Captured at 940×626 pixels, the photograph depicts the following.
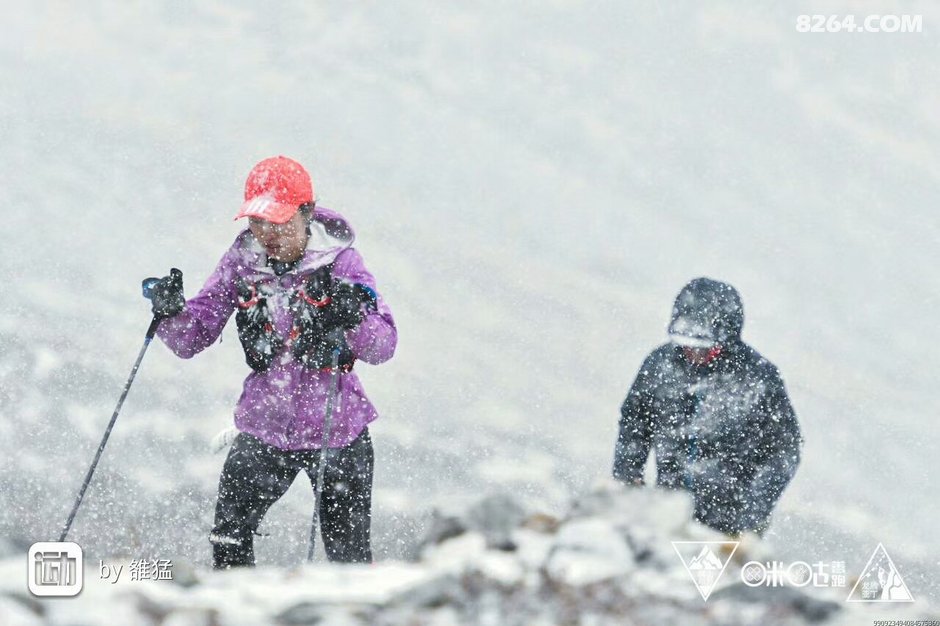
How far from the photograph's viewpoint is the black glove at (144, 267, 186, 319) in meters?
4.41

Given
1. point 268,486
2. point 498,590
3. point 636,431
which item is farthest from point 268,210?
point 636,431

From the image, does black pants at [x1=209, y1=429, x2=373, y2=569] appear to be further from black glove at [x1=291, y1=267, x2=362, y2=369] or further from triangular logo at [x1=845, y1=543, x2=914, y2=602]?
triangular logo at [x1=845, y1=543, x2=914, y2=602]

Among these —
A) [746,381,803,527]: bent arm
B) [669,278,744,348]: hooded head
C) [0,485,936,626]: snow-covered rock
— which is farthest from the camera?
[669,278,744,348]: hooded head

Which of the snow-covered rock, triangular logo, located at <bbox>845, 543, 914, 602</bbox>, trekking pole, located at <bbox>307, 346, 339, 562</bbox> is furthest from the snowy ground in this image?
triangular logo, located at <bbox>845, 543, 914, 602</bbox>

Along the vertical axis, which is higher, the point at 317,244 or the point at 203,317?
the point at 317,244

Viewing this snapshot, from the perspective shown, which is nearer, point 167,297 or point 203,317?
point 167,297

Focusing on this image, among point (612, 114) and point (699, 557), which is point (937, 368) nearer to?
point (612, 114)

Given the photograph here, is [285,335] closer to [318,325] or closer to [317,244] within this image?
[318,325]

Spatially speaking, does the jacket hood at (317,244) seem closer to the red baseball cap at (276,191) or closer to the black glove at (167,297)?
the red baseball cap at (276,191)

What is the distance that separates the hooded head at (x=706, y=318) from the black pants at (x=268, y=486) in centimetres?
155

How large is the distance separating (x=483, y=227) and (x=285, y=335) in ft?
59.3

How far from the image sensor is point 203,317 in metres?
4.61

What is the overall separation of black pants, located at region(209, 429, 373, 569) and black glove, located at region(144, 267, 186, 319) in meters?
0.62

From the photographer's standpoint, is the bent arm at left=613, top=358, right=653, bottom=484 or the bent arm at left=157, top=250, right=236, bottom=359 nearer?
the bent arm at left=157, top=250, right=236, bottom=359
